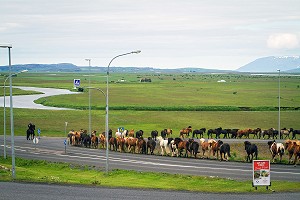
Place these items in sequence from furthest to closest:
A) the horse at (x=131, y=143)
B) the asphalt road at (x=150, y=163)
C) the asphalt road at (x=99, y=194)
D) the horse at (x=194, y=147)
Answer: the horse at (x=131, y=143)
the horse at (x=194, y=147)
the asphalt road at (x=150, y=163)
the asphalt road at (x=99, y=194)

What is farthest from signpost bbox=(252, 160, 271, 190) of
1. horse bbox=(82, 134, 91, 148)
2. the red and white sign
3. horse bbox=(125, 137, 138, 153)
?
horse bbox=(82, 134, 91, 148)

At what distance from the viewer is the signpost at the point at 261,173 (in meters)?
28.8

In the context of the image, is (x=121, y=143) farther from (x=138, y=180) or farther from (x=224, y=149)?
(x=138, y=180)

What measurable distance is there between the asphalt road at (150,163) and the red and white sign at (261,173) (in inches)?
257

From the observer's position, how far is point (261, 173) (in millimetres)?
28875

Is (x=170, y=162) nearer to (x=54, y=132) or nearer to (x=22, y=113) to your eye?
(x=54, y=132)

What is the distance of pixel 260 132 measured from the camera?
63031 millimetres

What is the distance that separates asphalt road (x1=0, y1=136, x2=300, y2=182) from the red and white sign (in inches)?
257

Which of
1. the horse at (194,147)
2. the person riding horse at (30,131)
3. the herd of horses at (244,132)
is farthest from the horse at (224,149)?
the person riding horse at (30,131)

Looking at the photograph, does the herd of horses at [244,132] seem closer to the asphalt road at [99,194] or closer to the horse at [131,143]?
the horse at [131,143]

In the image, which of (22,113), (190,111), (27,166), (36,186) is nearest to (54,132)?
(22,113)

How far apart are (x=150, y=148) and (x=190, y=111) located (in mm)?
49023

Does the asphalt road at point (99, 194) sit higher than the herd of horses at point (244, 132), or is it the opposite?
the herd of horses at point (244, 132)

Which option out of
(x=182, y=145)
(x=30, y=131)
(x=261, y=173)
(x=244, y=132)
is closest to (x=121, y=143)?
(x=182, y=145)
